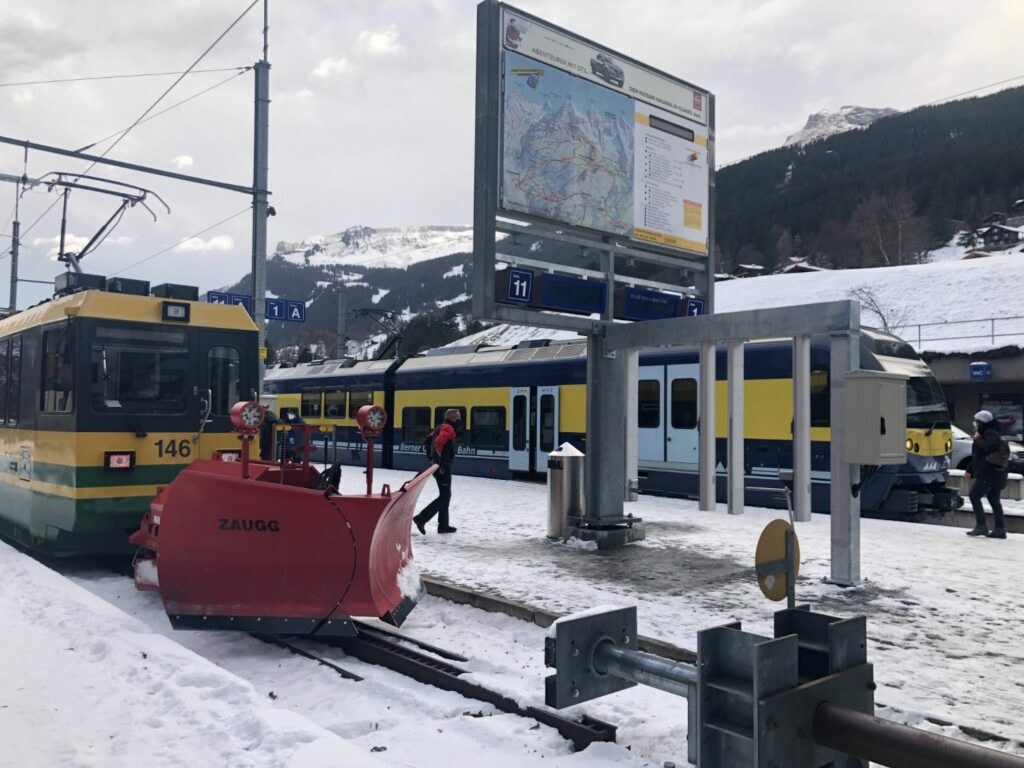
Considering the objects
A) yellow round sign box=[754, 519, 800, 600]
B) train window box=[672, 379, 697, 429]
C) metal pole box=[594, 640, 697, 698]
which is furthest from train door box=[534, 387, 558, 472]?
metal pole box=[594, 640, 697, 698]

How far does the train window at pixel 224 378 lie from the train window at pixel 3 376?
2.88 m

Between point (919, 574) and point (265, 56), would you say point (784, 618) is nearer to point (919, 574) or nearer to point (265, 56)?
point (919, 574)

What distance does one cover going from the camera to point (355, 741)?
4.46 metres

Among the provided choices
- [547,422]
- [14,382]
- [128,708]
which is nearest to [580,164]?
[14,382]

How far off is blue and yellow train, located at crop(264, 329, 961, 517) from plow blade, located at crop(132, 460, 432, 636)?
207 centimetres

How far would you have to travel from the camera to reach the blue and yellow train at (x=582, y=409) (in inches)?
514

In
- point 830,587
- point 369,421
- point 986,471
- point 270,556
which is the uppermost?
point 369,421

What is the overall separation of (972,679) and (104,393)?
7.72 m

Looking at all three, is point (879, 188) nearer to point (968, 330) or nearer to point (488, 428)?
point (968, 330)

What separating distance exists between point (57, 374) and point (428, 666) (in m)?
5.30

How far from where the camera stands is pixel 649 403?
15.7m

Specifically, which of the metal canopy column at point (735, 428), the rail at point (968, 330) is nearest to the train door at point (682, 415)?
the metal canopy column at point (735, 428)

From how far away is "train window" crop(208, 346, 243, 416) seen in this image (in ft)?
29.2

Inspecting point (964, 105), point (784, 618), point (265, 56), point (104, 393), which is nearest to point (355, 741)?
point (784, 618)
